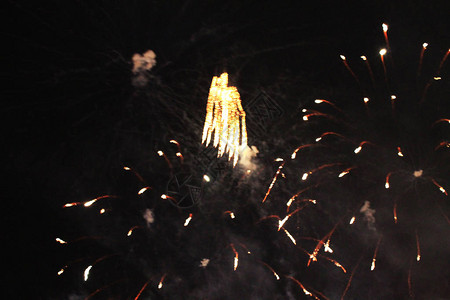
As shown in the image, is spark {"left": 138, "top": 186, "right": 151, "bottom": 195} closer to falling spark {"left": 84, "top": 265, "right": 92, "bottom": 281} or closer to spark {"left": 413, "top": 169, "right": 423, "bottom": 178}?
falling spark {"left": 84, "top": 265, "right": 92, "bottom": 281}

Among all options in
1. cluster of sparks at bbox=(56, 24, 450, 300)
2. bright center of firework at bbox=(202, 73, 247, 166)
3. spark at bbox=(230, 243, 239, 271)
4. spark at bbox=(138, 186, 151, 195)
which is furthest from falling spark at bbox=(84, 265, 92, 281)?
bright center of firework at bbox=(202, 73, 247, 166)

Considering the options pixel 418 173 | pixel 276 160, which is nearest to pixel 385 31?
pixel 418 173

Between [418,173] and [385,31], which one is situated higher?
[385,31]

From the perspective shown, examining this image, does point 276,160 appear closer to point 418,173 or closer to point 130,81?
point 418,173

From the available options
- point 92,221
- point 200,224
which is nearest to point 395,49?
point 200,224

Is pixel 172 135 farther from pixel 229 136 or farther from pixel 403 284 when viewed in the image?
pixel 403 284

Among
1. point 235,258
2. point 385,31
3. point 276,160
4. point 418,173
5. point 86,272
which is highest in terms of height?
point 385,31
